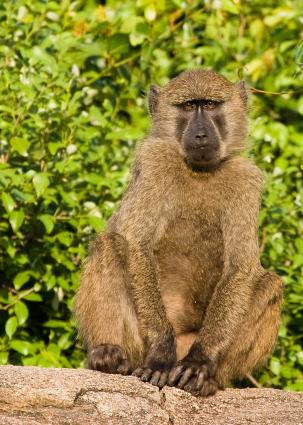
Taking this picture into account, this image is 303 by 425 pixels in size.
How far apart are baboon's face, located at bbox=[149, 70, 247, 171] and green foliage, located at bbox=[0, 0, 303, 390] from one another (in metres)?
0.83

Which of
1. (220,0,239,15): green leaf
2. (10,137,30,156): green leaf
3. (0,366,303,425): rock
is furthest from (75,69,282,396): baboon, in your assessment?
(220,0,239,15): green leaf

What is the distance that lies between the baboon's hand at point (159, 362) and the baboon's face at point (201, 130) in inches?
44.4

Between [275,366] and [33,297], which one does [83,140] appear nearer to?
[33,297]

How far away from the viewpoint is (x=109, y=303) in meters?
6.09

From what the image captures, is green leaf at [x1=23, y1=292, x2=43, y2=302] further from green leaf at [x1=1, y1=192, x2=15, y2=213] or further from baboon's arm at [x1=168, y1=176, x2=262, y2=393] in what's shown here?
baboon's arm at [x1=168, y1=176, x2=262, y2=393]

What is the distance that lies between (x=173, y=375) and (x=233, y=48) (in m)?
4.47

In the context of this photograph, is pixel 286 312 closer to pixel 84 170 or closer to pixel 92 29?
pixel 84 170

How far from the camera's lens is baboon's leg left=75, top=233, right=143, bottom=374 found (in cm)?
610

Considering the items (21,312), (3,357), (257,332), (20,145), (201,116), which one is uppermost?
(201,116)

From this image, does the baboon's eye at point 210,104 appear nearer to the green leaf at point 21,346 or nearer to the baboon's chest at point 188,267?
the baboon's chest at point 188,267

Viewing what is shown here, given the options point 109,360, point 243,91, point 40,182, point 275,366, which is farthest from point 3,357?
point 243,91

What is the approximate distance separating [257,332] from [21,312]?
71.8 inches

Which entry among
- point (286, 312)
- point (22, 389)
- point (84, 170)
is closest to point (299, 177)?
point (286, 312)

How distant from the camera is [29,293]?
296 inches
